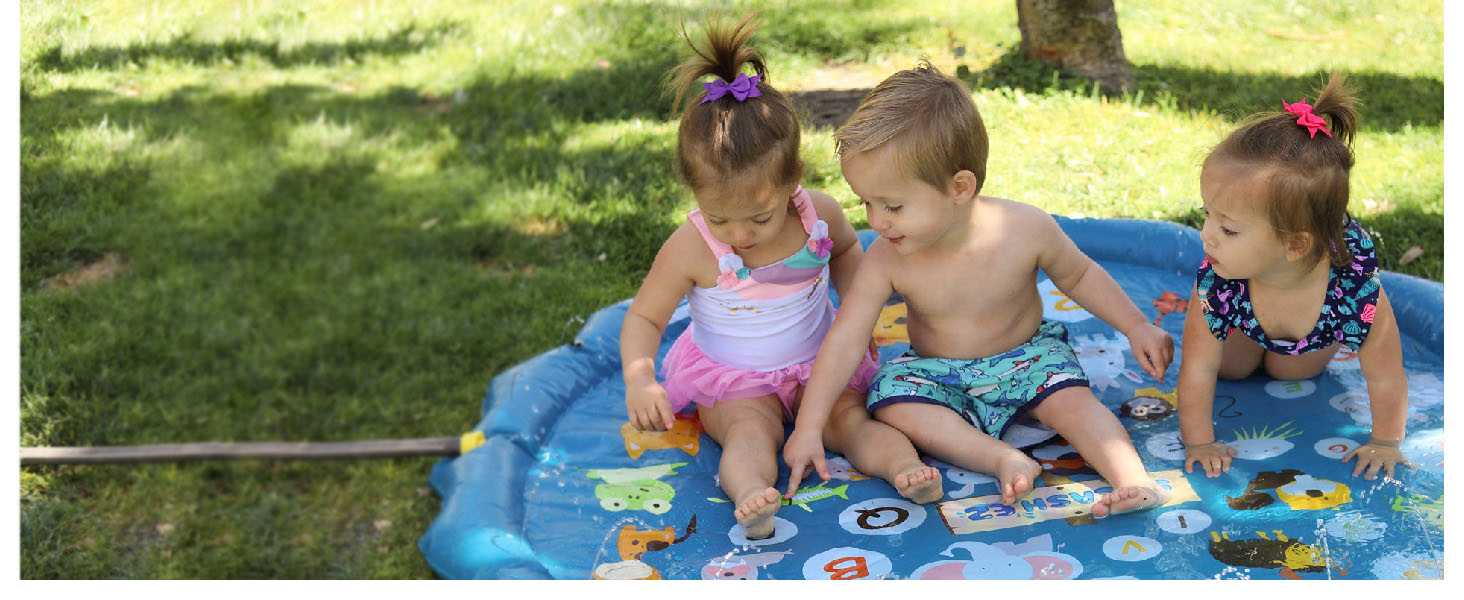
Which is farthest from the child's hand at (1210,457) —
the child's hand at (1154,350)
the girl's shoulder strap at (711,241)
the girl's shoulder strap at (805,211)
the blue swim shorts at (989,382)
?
the girl's shoulder strap at (711,241)

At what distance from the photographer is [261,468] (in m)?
3.51

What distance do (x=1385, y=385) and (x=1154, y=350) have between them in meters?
0.46

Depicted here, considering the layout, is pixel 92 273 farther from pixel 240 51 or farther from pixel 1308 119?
pixel 1308 119

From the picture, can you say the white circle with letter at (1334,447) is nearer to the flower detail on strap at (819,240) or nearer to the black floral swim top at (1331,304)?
the black floral swim top at (1331,304)

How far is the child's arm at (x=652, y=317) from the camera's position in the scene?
8.60 feet

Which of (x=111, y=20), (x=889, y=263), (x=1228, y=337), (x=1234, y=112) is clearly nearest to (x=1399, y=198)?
(x=1234, y=112)

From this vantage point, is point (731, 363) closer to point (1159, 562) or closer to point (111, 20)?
point (1159, 562)

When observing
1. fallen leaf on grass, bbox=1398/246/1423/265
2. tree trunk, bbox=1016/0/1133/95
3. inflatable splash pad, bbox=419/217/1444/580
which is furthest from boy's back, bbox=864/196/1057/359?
tree trunk, bbox=1016/0/1133/95

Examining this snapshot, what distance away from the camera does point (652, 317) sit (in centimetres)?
279

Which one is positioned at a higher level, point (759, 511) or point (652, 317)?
point (652, 317)

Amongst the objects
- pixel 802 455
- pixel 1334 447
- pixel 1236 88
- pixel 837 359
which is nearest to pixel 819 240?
pixel 837 359

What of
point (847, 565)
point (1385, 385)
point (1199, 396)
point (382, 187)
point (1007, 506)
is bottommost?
point (382, 187)

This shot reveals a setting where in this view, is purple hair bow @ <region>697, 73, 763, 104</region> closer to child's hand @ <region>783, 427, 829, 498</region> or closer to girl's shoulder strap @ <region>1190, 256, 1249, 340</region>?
child's hand @ <region>783, 427, 829, 498</region>

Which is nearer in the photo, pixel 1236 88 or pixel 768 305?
pixel 768 305
